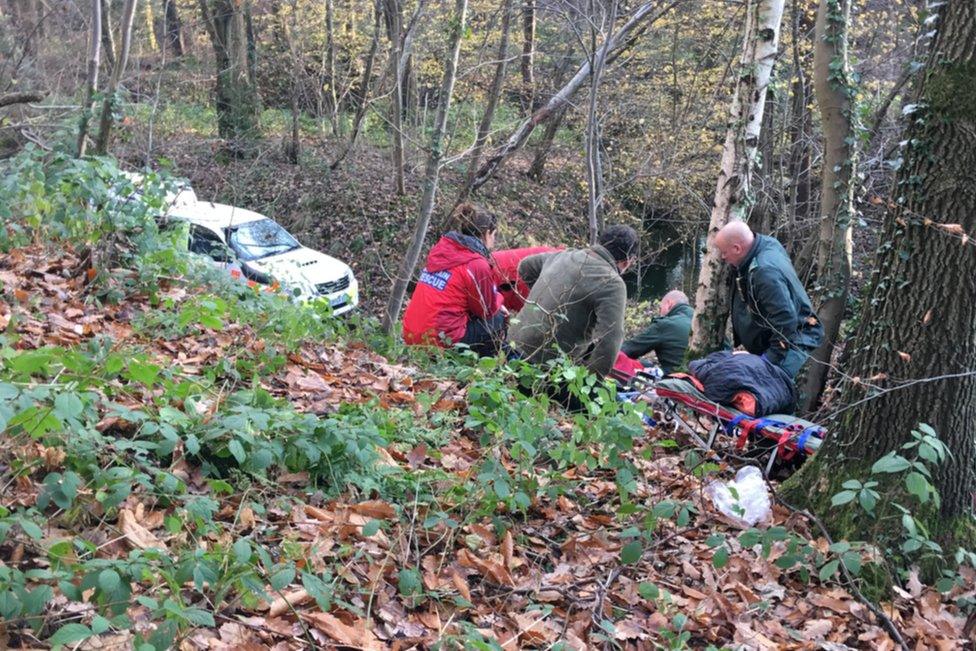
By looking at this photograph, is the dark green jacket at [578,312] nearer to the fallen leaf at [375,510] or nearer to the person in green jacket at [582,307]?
the person in green jacket at [582,307]

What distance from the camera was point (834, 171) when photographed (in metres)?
6.64

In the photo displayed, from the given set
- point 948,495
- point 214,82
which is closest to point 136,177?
point 948,495

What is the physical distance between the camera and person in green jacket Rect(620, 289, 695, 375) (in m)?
7.28

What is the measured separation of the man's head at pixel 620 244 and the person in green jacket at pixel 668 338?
1.56m

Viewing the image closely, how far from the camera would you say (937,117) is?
4078mm

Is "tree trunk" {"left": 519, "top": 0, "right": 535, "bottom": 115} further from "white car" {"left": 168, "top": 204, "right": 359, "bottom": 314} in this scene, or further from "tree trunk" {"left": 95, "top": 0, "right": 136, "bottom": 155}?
"tree trunk" {"left": 95, "top": 0, "right": 136, "bottom": 155}

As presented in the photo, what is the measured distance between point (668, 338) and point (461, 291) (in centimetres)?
203

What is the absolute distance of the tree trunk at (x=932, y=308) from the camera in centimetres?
401

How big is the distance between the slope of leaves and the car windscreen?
23.3 feet

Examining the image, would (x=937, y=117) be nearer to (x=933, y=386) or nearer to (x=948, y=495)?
(x=933, y=386)

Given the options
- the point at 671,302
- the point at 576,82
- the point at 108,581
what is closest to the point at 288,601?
the point at 108,581

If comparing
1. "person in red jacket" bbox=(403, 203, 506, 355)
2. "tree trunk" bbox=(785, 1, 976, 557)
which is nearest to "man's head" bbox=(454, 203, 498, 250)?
"person in red jacket" bbox=(403, 203, 506, 355)

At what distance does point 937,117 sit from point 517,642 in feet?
10.6

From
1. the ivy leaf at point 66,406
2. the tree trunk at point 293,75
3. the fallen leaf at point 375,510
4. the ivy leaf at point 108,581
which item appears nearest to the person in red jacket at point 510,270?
the fallen leaf at point 375,510
